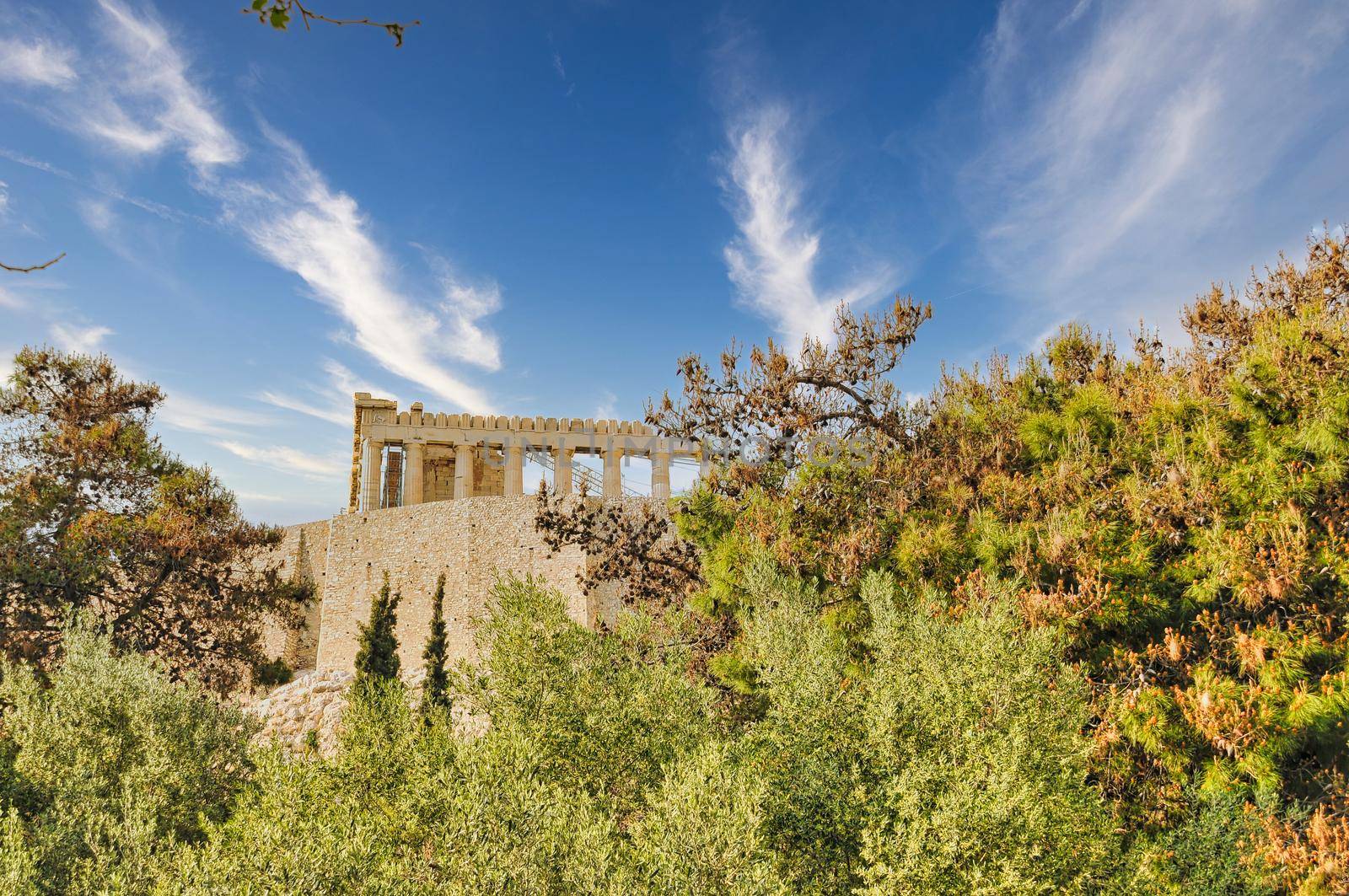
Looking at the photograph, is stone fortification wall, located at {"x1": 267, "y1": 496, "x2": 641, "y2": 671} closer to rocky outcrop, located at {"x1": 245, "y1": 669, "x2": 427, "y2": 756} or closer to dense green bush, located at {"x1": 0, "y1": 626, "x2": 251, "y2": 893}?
rocky outcrop, located at {"x1": 245, "y1": 669, "x2": 427, "y2": 756}

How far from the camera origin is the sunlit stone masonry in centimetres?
1994

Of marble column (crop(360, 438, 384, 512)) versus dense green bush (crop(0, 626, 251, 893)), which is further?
marble column (crop(360, 438, 384, 512))

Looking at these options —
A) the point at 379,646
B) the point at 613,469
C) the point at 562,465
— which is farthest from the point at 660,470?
the point at 379,646

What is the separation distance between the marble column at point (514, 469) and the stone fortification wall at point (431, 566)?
179 inches

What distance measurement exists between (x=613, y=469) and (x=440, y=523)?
791cm

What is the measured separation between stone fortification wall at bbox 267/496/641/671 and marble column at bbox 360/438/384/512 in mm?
2249

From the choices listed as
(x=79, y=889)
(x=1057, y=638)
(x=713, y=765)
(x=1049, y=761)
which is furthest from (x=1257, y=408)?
(x=79, y=889)

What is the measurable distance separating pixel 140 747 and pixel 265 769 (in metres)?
3.56

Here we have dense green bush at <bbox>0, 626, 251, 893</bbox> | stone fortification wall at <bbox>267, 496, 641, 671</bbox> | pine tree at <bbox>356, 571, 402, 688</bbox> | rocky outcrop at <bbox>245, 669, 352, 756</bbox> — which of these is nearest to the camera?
dense green bush at <bbox>0, 626, 251, 893</bbox>

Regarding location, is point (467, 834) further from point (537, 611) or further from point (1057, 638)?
point (1057, 638)

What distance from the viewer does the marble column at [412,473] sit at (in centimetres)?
2559

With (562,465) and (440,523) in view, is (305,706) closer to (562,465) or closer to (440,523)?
(440,523)

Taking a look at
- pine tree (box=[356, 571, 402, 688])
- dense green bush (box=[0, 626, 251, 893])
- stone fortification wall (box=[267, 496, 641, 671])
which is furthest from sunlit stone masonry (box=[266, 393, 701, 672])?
dense green bush (box=[0, 626, 251, 893])

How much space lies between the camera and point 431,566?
68.1 feet
